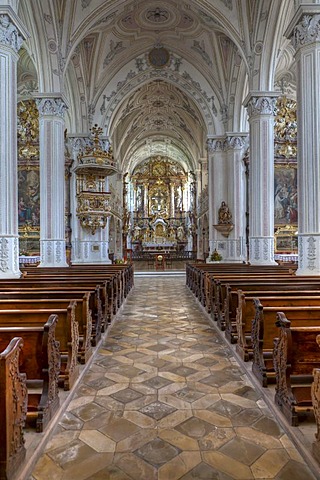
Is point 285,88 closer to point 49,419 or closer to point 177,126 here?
point 177,126

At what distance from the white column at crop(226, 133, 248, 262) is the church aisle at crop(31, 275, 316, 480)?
39.0ft

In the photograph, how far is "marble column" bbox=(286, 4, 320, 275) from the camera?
719cm

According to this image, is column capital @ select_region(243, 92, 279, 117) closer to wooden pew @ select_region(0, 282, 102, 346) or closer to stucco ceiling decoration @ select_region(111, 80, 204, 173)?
wooden pew @ select_region(0, 282, 102, 346)

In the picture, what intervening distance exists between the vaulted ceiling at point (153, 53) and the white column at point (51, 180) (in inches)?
26.0

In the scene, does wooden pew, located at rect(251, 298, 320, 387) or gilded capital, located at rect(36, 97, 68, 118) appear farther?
gilded capital, located at rect(36, 97, 68, 118)

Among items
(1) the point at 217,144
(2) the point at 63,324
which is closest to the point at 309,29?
(2) the point at 63,324

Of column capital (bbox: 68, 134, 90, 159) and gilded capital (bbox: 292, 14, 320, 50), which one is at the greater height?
column capital (bbox: 68, 134, 90, 159)

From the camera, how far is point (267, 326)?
3719mm

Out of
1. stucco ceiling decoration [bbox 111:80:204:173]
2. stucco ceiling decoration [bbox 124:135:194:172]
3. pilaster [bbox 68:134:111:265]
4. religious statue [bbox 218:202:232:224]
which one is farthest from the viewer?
stucco ceiling decoration [bbox 124:135:194:172]

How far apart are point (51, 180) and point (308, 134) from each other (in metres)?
7.83

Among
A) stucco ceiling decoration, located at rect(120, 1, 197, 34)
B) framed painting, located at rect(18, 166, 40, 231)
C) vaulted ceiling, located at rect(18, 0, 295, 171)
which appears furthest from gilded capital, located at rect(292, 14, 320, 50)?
framed painting, located at rect(18, 166, 40, 231)

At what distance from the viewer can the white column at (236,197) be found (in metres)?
16.5

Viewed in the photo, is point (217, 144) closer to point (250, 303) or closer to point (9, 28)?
point (9, 28)

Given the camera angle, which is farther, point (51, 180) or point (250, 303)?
point (51, 180)
